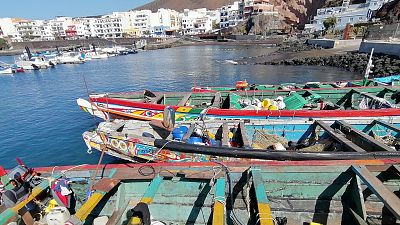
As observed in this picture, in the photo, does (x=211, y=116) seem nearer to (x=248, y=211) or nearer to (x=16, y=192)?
(x=248, y=211)

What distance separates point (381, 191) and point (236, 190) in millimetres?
2728

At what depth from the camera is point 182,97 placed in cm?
1430

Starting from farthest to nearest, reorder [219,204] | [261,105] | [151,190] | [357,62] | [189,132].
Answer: [357,62] → [261,105] → [189,132] → [151,190] → [219,204]

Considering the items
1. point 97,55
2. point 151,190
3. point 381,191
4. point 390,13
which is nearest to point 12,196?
point 151,190

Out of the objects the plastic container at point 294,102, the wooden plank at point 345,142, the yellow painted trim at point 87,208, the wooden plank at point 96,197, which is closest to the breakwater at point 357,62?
the plastic container at point 294,102

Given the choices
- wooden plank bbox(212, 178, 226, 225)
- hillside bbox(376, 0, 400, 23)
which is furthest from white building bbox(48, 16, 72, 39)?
wooden plank bbox(212, 178, 226, 225)

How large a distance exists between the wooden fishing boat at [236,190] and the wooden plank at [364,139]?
56.4 inches

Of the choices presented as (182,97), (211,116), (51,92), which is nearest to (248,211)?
(211,116)

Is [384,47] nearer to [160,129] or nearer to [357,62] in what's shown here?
[357,62]

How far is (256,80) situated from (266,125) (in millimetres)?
23644

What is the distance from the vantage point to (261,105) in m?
11.4

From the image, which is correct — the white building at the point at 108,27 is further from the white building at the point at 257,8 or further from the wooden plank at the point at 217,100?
the wooden plank at the point at 217,100

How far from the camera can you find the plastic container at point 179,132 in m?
8.90

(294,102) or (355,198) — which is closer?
(355,198)
